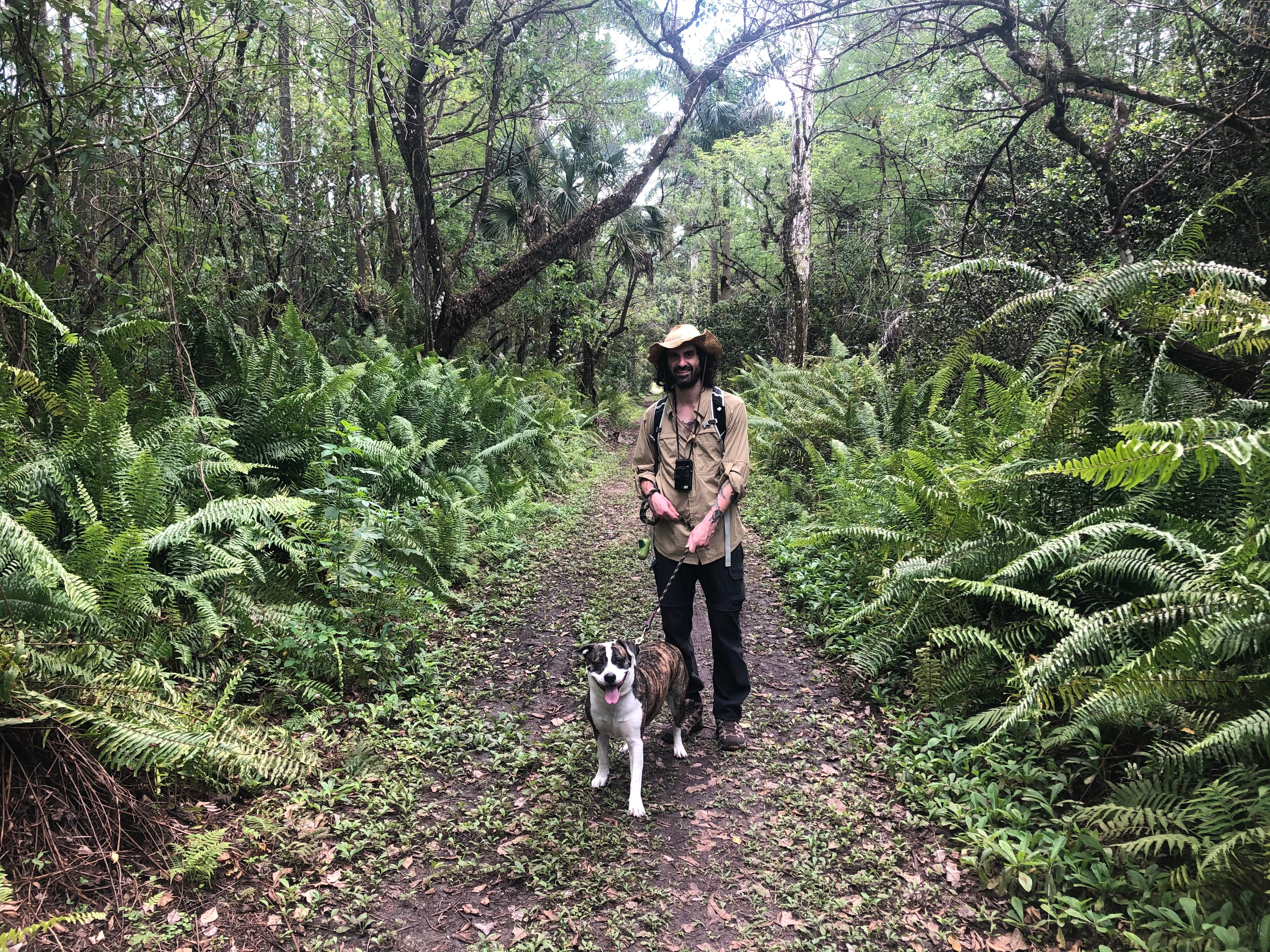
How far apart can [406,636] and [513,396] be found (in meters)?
6.05

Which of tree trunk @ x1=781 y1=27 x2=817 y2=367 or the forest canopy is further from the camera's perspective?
tree trunk @ x1=781 y1=27 x2=817 y2=367

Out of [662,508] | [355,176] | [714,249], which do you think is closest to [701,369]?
[662,508]

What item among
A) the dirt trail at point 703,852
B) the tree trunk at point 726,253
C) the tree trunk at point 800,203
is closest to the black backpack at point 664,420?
the dirt trail at point 703,852

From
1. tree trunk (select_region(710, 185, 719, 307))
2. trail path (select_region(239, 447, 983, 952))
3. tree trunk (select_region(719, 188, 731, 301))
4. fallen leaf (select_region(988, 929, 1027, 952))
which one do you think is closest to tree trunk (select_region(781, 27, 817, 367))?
tree trunk (select_region(719, 188, 731, 301))

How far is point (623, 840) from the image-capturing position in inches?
128

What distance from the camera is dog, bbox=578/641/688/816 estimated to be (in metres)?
3.27

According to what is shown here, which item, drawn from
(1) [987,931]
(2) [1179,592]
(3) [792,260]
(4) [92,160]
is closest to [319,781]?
(1) [987,931]

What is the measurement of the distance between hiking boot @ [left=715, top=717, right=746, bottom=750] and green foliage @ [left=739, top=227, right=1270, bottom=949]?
862 mm

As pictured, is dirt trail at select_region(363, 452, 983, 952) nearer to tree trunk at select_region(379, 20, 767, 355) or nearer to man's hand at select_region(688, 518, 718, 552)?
man's hand at select_region(688, 518, 718, 552)

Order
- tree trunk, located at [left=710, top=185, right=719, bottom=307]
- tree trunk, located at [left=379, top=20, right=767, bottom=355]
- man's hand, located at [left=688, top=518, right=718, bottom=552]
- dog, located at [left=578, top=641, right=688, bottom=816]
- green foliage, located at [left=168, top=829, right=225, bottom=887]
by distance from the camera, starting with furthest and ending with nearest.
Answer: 1. tree trunk, located at [left=710, top=185, right=719, bottom=307]
2. tree trunk, located at [left=379, top=20, right=767, bottom=355]
3. man's hand, located at [left=688, top=518, right=718, bottom=552]
4. dog, located at [left=578, top=641, right=688, bottom=816]
5. green foliage, located at [left=168, top=829, right=225, bottom=887]

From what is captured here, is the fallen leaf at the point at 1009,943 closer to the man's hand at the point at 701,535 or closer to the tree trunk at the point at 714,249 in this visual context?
the man's hand at the point at 701,535

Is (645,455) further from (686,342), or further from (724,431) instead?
(686,342)

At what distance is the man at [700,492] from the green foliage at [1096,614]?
1150mm

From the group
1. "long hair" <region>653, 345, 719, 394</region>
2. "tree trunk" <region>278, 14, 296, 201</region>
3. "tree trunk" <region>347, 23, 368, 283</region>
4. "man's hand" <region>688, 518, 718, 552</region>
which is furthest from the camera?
"tree trunk" <region>347, 23, 368, 283</region>
